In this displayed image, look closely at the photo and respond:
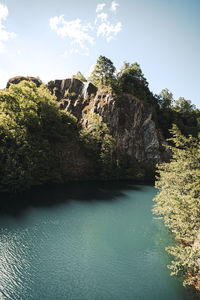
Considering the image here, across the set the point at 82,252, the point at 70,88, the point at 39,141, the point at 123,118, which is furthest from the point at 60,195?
the point at 70,88

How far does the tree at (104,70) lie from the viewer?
52469 millimetres

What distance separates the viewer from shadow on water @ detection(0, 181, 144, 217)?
22.5 metres

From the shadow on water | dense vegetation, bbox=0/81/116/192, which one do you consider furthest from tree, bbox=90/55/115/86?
the shadow on water

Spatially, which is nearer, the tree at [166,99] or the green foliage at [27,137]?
the green foliage at [27,137]

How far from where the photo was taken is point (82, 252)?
14289 mm

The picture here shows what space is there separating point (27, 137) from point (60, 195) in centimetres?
1218

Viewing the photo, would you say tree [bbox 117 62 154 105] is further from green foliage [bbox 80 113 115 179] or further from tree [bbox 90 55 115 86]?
green foliage [bbox 80 113 115 179]

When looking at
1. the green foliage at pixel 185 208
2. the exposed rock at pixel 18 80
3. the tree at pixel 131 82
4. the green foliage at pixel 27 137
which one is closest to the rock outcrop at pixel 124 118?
A: the tree at pixel 131 82

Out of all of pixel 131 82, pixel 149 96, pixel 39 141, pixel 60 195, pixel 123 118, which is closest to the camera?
pixel 60 195

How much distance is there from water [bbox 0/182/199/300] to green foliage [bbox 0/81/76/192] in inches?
179

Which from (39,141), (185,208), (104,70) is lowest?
(185,208)

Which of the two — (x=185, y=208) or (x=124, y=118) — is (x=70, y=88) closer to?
(x=124, y=118)

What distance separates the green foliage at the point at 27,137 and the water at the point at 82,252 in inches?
179

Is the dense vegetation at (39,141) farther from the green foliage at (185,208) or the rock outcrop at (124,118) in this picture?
the green foliage at (185,208)
